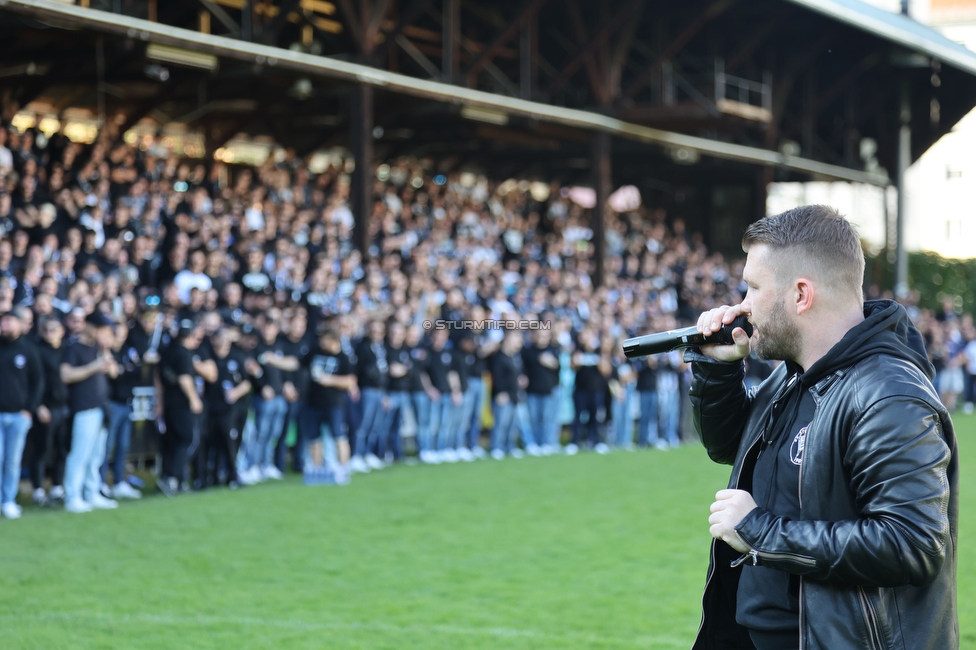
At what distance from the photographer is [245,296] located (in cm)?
1395

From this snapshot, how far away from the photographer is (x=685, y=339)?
279 centimetres

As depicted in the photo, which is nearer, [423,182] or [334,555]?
[334,555]

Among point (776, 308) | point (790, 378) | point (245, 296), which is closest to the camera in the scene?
point (776, 308)

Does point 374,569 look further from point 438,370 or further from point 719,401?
point 438,370

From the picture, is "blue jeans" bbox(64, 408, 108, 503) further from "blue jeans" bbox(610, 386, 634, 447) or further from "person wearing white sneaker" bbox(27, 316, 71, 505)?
"blue jeans" bbox(610, 386, 634, 447)

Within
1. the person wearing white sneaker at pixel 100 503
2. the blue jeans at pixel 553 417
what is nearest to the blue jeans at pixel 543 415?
the blue jeans at pixel 553 417

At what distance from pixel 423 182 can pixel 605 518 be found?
1329 cm

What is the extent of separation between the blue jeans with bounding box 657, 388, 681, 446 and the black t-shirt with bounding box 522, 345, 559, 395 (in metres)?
2.20

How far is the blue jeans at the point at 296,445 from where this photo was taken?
1270cm

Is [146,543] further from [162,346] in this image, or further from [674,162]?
[674,162]

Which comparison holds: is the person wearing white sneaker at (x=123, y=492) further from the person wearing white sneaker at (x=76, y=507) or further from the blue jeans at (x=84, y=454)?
the person wearing white sneaker at (x=76, y=507)

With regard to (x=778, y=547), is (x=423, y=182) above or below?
above

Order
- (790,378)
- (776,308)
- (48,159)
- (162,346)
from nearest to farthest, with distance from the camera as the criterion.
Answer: (776,308), (790,378), (162,346), (48,159)

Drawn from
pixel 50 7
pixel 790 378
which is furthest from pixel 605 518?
pixel 50 7
